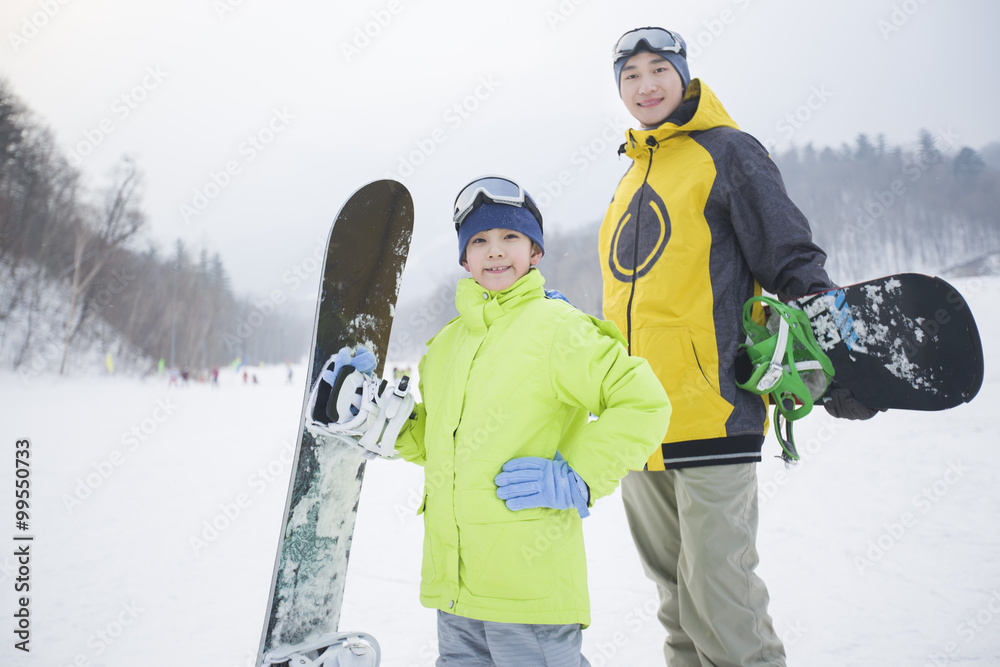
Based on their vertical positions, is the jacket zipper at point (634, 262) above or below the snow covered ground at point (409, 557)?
above

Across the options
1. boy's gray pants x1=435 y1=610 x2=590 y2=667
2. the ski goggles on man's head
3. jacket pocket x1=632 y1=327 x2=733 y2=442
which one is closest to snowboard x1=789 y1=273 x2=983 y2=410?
jacket pocket x1=632 y1=327 x2=733 y2=442

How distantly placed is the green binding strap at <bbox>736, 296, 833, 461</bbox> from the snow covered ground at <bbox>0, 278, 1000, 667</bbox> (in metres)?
1.57

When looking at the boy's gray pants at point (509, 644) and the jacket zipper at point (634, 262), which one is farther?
the jacket zipper at point (634, 262)

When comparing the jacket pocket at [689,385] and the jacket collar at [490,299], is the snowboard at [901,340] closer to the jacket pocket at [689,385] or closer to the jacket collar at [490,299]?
the jacket pocket at [689,385]

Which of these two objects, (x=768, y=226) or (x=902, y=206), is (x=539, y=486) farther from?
(x=902, y=206)

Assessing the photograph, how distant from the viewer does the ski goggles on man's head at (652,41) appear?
1.91m

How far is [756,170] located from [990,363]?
47.6 ft

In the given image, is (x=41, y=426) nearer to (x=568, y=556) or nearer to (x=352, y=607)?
(x=352, y=607)

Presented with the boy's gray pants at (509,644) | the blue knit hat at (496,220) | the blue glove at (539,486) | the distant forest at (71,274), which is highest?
the distant forest at (71,274)

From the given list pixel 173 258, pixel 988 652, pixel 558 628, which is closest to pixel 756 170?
pixel 558 628

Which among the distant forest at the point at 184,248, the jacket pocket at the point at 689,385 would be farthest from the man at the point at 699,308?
the distant forest at the point at 184,248

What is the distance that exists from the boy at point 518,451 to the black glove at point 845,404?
30.7 inches

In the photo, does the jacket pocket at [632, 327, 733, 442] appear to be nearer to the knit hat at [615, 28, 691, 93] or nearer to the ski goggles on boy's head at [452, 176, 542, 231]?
the ski goggles on boy's head at [452, 176, 542, 231]

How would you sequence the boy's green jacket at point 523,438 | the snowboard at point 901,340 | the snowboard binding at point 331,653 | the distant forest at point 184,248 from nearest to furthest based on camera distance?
the boy's green jacket at point 523,438, the snowboard at point 901,340, the snowboard binding at point 331,653, the distant forest at point 184,248
